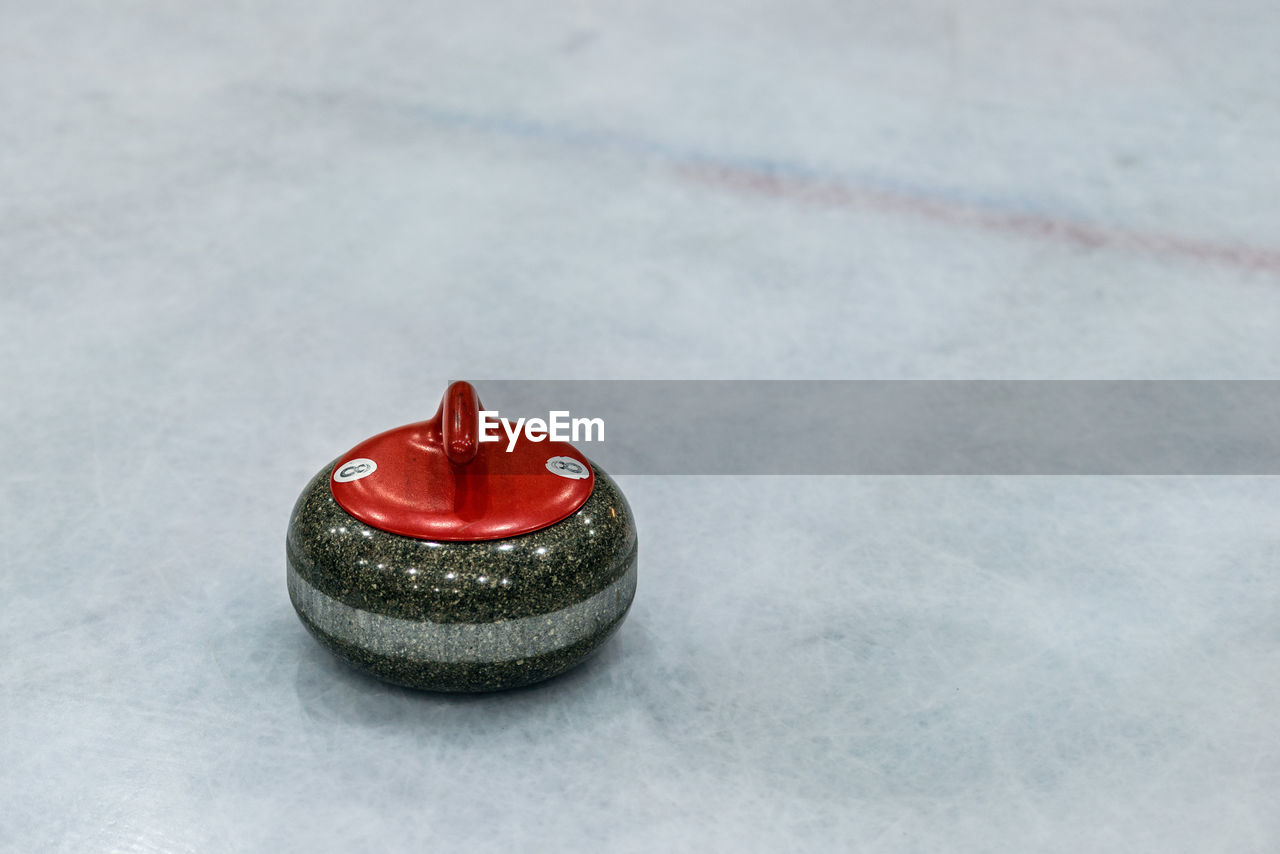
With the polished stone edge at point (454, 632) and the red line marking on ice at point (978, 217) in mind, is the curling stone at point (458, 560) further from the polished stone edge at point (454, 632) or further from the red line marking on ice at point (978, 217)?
the red line marking on ice at point (978, 217)

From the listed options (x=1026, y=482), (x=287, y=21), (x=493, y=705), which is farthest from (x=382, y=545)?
(x=287, y=21)

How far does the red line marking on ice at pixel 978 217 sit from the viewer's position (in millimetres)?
3717

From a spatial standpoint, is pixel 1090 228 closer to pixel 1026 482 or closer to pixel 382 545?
pixel 1026 482

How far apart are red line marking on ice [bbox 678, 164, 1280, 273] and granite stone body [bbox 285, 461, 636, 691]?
212 centimetres

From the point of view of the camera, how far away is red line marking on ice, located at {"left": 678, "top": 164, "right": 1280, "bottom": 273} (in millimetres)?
3717

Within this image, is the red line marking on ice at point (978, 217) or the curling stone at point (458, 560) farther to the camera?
the red line marking on ice at point (978, 217)
